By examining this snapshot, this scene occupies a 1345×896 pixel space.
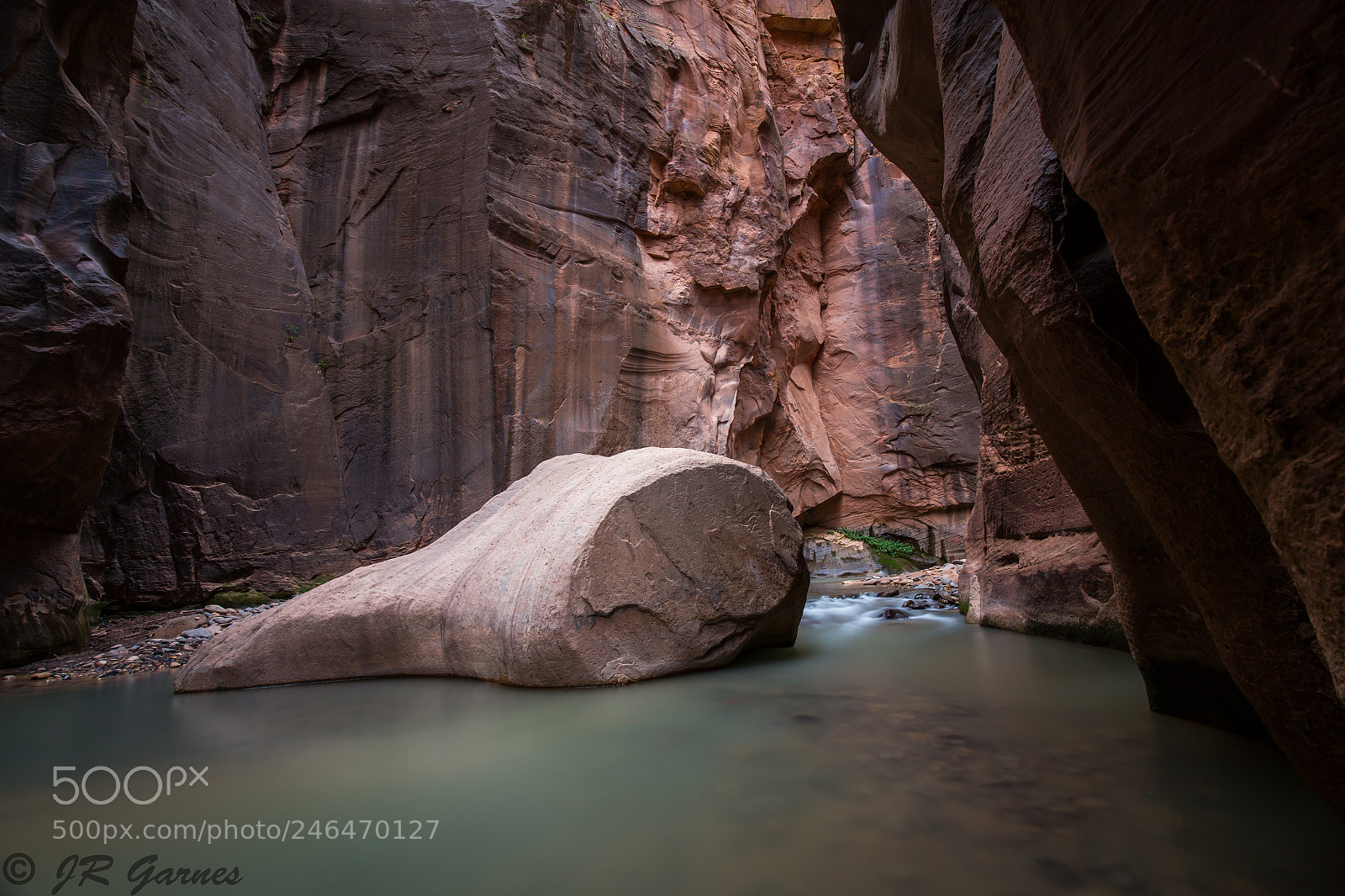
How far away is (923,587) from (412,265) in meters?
8.86

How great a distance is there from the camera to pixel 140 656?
482 centimetres

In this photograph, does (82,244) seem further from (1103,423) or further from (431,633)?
(1103,423)

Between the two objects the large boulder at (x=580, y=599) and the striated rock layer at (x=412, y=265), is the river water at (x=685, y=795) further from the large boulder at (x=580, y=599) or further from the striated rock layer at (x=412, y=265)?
the striated rock layer at (x=412, y=265)

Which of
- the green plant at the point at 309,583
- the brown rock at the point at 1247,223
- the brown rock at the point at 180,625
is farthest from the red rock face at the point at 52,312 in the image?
the brown rock at the point at 1247,223

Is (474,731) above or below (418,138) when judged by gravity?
below

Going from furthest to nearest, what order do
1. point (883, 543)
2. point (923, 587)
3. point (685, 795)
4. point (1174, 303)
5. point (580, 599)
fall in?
1. point (883, 543)
2. point (923, 587)
3. point (580, 599)
4. point (685, 795)
5. point (1174, 303)

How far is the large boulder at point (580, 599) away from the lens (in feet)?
11.2

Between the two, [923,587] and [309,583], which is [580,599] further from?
[923,587]

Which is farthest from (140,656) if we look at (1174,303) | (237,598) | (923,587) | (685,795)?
(923,587)

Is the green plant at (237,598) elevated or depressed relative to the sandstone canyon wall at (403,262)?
depressed

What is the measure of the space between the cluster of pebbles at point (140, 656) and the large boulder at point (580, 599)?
1.15 meters

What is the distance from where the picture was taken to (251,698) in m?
3.45

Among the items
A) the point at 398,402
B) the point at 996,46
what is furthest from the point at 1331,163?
the point at 398,402

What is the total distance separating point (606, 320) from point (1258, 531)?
946cm
